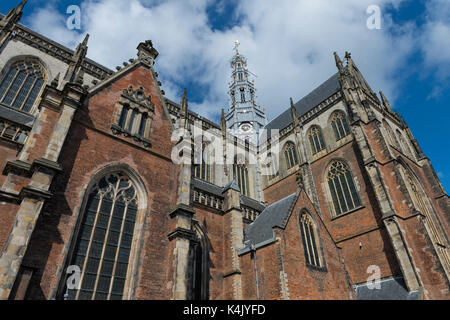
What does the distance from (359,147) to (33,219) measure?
61.9 ft

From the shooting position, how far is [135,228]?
10.7 m

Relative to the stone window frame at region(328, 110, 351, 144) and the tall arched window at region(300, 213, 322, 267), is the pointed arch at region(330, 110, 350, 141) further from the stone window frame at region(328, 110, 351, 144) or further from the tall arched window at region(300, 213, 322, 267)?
the tall arched window at region(300, 213, 322, 267)

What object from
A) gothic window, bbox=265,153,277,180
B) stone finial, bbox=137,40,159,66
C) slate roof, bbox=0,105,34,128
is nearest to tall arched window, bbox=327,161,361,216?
gothic window, bbox=265,153,277,180

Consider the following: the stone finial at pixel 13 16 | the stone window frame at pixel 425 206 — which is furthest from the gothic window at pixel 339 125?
the stone finial at pixel 13 16

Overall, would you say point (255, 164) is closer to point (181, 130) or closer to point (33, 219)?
point (181, 130)

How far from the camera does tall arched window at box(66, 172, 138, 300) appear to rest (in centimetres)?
895

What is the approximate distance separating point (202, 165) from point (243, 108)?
19.3 metres

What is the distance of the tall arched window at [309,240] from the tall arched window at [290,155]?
11.4m

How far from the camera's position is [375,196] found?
17.7m

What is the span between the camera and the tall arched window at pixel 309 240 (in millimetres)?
13685

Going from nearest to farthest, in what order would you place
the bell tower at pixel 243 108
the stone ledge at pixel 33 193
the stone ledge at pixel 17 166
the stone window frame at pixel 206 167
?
the stone ledge at pixel 33 193 < the stone ledge at pixel 17 166 < the stone window frame at pixel 206 167 < the bell tower at pixel 243 108

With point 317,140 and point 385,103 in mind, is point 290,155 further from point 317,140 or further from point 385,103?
point 385,103

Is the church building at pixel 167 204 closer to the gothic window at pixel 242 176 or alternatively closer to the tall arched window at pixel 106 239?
the tall arched window at pixel 106 239
